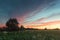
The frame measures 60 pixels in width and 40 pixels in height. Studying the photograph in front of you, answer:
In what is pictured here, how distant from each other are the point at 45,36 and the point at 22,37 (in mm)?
3291

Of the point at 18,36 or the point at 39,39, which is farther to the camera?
the point at 18,36

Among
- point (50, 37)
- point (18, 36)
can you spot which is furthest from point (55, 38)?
point (18, 36)

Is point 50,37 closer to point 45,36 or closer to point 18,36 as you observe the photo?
point 45,36

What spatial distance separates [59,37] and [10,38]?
7003 millimetres

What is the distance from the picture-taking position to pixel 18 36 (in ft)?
108

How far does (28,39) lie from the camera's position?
30703 mm

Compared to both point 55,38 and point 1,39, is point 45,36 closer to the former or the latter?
point 55,38

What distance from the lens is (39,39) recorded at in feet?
97.9

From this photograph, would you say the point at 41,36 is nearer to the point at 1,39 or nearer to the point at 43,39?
the point at 43,39

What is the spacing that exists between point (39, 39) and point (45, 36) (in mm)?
2311

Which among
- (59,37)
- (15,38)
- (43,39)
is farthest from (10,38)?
(59,37)

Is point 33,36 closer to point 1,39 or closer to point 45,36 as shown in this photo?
point 45,36

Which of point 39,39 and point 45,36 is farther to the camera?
point 45,36

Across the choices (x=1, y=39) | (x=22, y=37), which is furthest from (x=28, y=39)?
(x=1, y=39)
